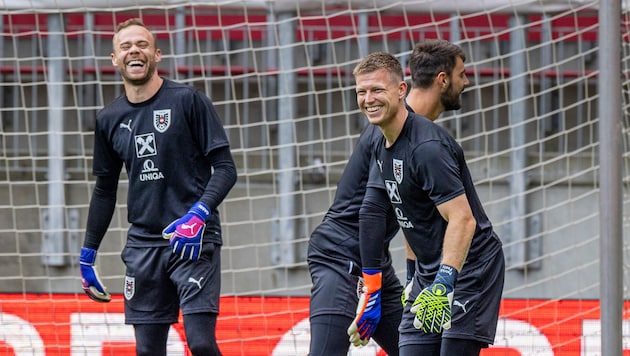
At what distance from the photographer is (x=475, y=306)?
445 cm

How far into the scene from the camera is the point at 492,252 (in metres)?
4.53

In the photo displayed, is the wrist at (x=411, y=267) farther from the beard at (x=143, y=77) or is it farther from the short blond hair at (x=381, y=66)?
the beard at (x=143, y=77)

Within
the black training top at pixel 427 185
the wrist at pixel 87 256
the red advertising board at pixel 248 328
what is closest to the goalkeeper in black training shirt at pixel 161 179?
the wrist at pixel 87 256

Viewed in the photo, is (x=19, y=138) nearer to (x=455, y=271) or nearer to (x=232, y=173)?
(x=232, y=173)

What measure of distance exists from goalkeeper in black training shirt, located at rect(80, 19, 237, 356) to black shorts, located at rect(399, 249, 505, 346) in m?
1.15

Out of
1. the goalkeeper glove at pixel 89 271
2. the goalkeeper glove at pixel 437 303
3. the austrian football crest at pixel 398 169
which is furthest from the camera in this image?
the goalkeeper glove at pixel 89 271

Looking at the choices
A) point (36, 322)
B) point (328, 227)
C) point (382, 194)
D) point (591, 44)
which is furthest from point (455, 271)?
point (591, 44)

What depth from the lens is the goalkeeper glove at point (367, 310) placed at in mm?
4836

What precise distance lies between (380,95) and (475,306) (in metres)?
0.91

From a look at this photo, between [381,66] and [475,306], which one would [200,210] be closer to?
[381,66]

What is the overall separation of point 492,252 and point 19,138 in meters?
6.44

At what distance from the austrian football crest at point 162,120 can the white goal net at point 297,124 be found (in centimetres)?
250

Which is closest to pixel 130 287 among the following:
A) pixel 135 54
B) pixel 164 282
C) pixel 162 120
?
pixel 164 282

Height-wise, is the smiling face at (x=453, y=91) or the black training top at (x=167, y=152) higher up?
the smiling face at (x=453, y=91)
